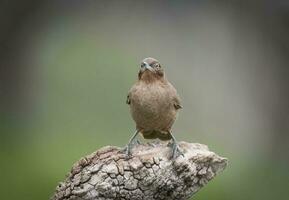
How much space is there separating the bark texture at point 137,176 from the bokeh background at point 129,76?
3.78ft

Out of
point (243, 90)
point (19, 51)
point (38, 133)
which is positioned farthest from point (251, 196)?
point (19, 51)

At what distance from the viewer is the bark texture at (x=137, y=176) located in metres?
2.15

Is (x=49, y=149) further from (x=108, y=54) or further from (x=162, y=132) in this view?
(x=162, y=132)

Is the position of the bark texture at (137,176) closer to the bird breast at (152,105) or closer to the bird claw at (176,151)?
the bird claw at (176,151)

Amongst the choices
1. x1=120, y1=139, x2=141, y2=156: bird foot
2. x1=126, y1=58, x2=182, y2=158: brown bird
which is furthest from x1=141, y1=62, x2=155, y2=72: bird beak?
x1=120, y1=139, x2=141, y2=156: bird foot

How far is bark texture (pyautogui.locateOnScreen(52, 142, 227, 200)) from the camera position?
2.15 meters

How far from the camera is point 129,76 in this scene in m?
3.37

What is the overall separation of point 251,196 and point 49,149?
1053 millimetres

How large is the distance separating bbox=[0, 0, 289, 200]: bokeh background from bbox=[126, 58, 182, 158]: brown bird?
1001mm

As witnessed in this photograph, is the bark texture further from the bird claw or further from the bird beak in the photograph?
the bird beak

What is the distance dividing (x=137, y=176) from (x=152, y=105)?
0.28 meters

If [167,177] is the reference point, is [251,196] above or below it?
above

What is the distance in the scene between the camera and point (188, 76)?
3418 millimetres

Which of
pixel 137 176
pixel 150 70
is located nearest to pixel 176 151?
pixel 137 176
